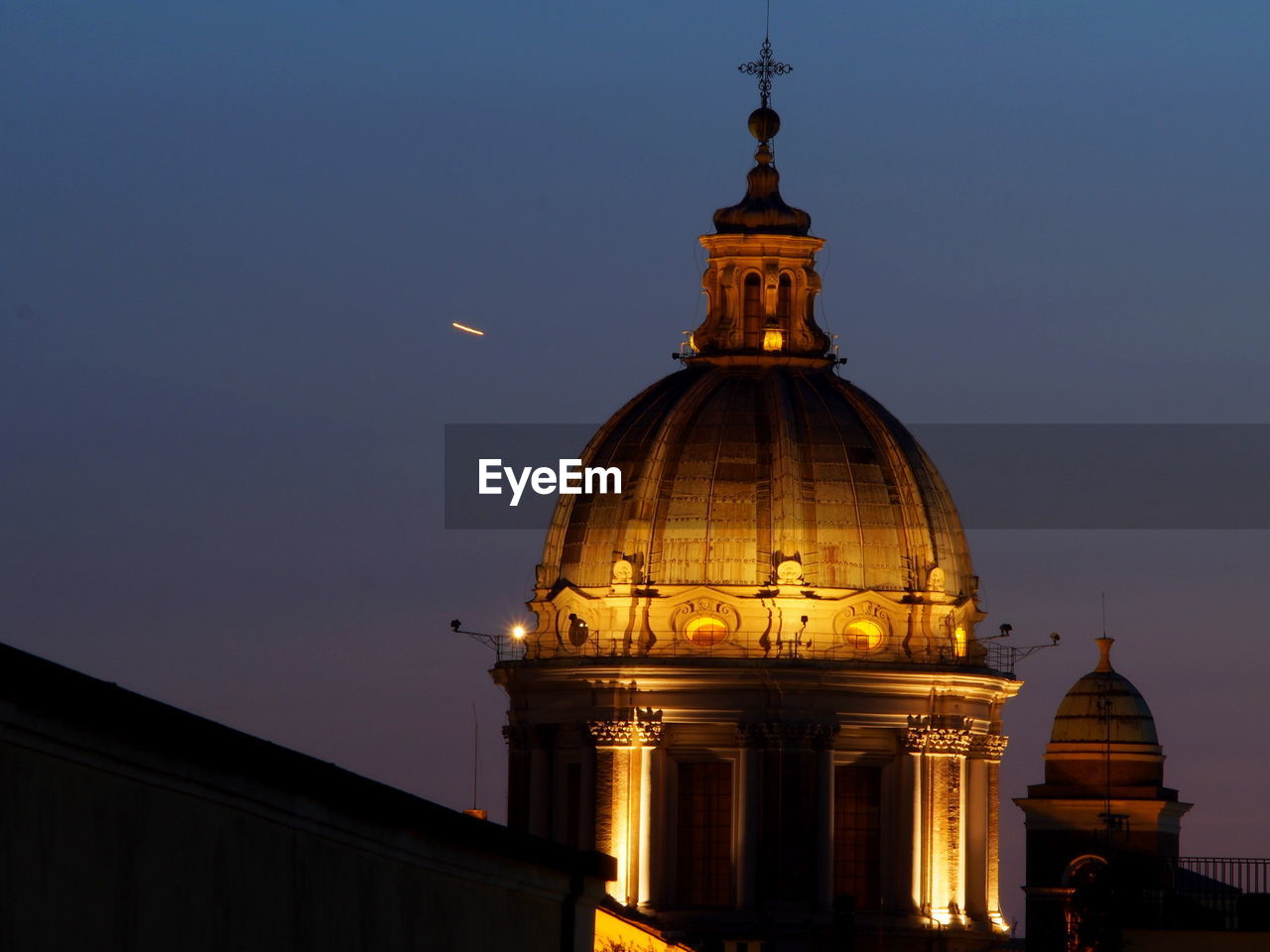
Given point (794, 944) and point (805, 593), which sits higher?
point (805, 593)

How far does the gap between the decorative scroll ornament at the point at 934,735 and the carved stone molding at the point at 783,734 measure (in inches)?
98.6

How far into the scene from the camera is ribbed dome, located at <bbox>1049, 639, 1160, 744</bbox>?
427 feet

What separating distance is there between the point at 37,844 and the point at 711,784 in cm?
9564

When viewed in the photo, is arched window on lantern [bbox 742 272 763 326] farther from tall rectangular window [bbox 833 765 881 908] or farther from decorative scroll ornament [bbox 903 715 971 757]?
tall rectangular window [bbox 833 765 881 908]

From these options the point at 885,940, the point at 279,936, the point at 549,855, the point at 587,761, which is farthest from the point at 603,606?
the point at 279,936

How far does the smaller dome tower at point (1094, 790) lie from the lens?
125 meters

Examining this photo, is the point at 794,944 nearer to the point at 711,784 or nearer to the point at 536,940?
the point at 711,784

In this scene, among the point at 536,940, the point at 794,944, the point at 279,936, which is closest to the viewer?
the point at 279,936

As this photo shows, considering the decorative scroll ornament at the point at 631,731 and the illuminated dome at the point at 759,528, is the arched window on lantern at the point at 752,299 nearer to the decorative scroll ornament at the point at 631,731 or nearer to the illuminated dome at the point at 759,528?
the illuminated dome at the point at 759,528

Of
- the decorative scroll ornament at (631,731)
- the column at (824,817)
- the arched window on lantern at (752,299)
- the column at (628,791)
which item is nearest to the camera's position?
the column at (628,791)

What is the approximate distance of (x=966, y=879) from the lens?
12450 centimetres

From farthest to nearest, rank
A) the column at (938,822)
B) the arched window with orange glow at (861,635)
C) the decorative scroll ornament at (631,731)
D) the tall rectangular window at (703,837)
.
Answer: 1. the arched window with orange glow at (861,635)
2. the tall rectangular window at (703,837)
3. the column at (938,822)
4. the decorative scroll ornament at (631,731)

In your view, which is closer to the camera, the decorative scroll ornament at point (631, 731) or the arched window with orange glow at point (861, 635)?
Answer: the decorative scroll ornament at point (631, 731)

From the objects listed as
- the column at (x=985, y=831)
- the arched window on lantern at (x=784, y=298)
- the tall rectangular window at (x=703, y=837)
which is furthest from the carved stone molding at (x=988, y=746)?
the arched window on lantern at (x=784, y=298)
